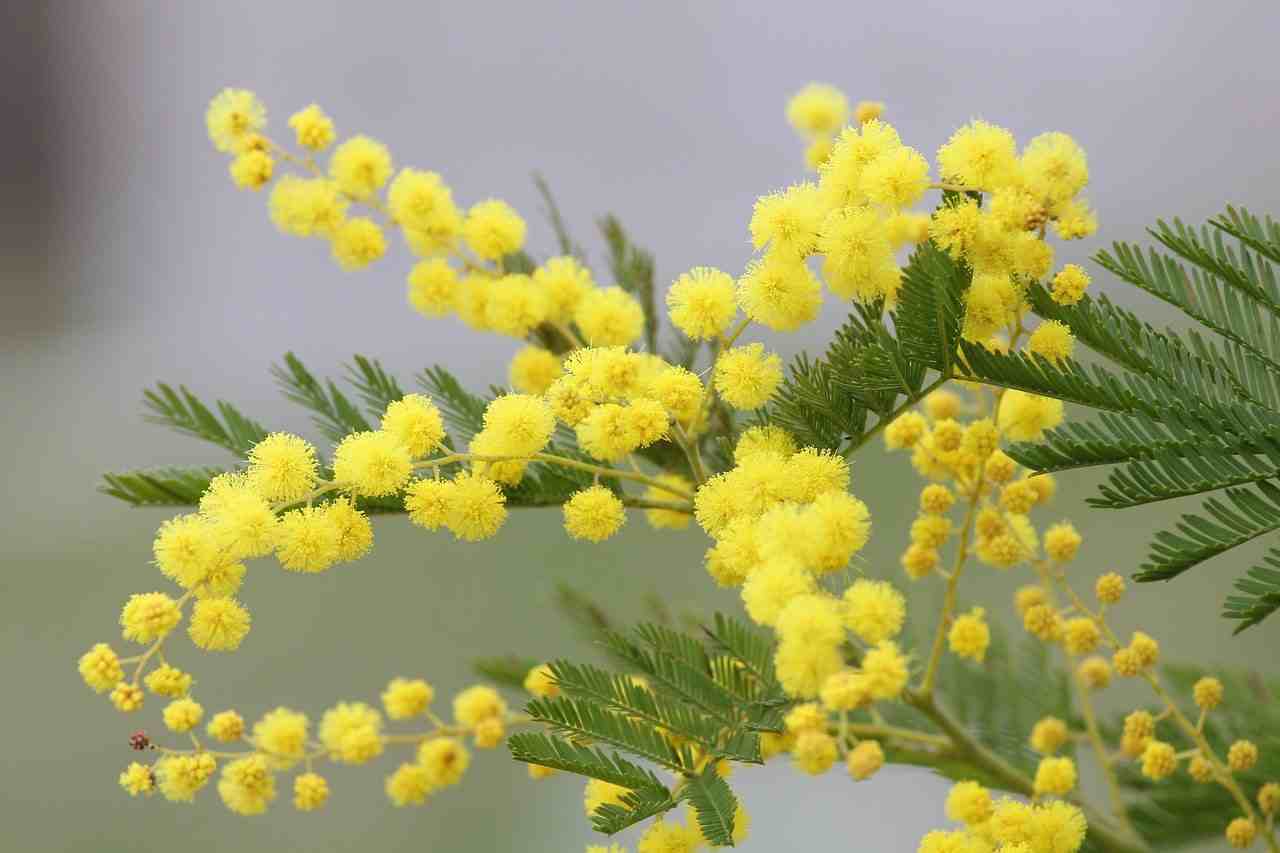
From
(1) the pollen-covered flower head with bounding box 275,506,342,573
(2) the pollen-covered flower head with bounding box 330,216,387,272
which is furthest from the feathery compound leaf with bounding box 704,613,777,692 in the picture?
(2) the pollen-covered flower head with bounding box 330,216,387,272

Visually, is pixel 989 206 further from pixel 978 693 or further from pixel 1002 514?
pixel 978 693

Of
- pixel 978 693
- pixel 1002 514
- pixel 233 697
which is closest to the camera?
pixel 1002 514

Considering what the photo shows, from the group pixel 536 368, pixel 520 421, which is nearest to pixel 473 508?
pixel 520 421

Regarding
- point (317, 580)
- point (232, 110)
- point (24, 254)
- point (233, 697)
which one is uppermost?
point (24, 254)

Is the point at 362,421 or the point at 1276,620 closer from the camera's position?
the point at 362,421

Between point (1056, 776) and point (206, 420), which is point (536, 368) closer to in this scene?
point (206, 420)

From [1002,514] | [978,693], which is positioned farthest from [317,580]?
[1002,514]
